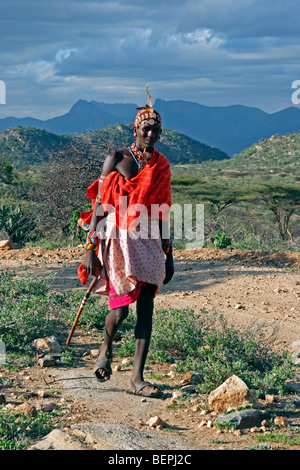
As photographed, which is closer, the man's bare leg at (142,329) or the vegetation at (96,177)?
the man's bare leg at (142,329)

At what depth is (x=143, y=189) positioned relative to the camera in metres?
3.91

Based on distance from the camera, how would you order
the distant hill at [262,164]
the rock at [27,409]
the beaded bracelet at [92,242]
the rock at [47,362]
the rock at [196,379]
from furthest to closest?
the distant hill at [262,164]
the rock at [47,362]
the rock at [196,379]
the beaded bracelet at [92,242]
the rock at [27,409]

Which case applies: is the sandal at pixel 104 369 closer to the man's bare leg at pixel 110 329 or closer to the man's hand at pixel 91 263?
the man's bare leg at pixel 110 329

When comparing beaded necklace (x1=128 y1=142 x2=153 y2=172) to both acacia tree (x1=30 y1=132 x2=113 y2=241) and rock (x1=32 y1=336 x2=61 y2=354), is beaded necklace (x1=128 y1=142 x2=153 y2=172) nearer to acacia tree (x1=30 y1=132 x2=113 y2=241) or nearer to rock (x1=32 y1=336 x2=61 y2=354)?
rock (x1=32 y1=336 x2=61 y2=354)

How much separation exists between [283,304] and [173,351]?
218 centimetres

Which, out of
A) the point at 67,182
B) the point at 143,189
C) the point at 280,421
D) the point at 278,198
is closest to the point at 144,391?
the point at 280,421

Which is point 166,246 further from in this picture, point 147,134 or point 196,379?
point 196,379

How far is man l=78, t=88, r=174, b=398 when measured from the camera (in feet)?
12.9

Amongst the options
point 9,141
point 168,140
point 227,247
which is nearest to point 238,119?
point 168,140

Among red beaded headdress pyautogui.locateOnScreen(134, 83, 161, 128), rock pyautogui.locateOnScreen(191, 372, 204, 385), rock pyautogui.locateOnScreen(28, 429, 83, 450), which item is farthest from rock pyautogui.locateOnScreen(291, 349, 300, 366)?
rock pyautogui.locateOnScreen(28, 429, 83, 450)

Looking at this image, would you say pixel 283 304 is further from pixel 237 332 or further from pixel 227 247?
pixel 227 247

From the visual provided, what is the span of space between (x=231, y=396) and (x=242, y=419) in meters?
0.26

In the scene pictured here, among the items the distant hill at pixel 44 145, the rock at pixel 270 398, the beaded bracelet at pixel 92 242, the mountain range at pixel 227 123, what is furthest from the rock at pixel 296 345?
→ the mountain range at pixel 227 123

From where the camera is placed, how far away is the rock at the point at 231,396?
3.53 meters
